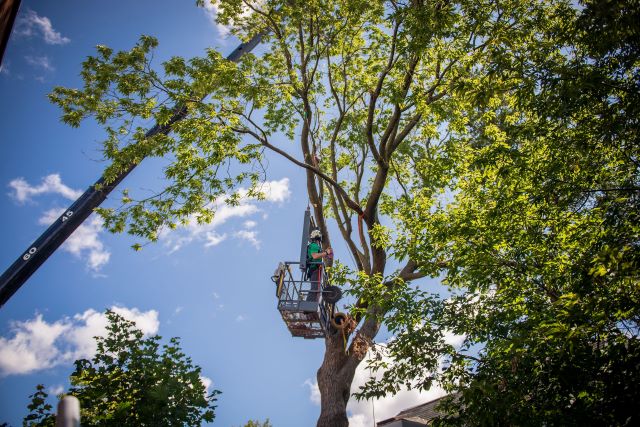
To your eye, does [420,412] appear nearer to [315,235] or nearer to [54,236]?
[315,235]

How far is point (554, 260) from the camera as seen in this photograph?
6.75 m

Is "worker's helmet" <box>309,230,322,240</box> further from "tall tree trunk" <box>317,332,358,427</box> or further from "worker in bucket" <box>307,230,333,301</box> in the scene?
"tall tree trunk" <box>317,332,358,427</box>

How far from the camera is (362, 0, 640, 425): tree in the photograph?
15.1 feet

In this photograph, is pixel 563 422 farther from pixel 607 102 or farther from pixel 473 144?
pixel 473 144

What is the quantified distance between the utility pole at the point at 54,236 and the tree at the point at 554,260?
8017 millimetres

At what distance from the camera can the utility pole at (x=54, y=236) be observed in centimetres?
1201

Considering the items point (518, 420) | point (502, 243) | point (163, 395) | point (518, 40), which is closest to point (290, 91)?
point (518, 40)

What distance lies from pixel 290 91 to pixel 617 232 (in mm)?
9860

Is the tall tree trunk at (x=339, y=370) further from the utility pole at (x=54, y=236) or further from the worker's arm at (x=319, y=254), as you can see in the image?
the utility pole at (x=54, y=236)

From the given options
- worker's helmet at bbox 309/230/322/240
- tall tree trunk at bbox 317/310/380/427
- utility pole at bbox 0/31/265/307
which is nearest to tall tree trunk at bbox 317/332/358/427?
tall tree trunk at bbox 317/310/380/427

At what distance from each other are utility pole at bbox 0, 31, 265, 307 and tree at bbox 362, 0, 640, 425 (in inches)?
316

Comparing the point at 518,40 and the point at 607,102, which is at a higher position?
the point at 518,40

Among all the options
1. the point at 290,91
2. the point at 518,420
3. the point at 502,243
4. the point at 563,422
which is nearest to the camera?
the point at 563,422

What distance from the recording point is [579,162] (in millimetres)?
6422
